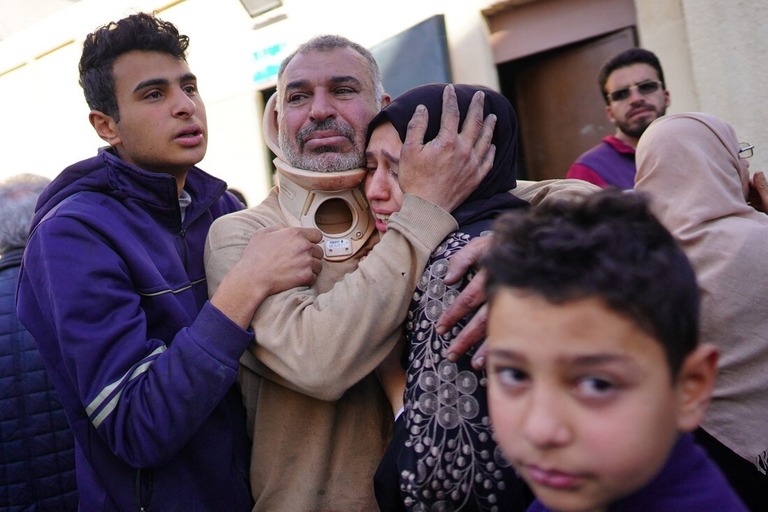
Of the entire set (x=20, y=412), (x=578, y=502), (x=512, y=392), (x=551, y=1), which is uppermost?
(x=551, y=1)

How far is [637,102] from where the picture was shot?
15.0 feet

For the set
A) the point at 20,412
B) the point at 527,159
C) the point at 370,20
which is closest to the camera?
the point at 20,412

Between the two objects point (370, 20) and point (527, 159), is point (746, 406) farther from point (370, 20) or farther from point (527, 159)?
point (370, 20)

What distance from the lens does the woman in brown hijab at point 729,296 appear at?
88.8 inches

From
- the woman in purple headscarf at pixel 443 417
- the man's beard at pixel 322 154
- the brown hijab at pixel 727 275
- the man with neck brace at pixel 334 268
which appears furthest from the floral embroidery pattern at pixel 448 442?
the brown hijab at pixel 727 275

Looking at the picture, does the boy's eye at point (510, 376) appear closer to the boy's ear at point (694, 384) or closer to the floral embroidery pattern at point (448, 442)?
the boy's ear at point (694, 384)

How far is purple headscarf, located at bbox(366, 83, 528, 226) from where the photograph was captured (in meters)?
1.90

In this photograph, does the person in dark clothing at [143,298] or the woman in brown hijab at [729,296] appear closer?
the person in dark clothing at [143,298]

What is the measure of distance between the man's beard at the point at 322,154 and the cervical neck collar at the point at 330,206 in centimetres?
2

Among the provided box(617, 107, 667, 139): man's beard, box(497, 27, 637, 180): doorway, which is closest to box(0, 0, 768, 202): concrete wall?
box(497, 27, 637, 180): doorway

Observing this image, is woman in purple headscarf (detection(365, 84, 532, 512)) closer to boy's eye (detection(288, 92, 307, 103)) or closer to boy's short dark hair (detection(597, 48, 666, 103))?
boy's eye (detection(288, 92, 307, 103))

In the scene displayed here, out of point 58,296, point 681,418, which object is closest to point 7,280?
point 58,296

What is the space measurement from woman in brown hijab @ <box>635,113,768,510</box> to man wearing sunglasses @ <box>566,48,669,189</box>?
6.51ft

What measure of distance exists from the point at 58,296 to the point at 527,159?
16.0 feet
